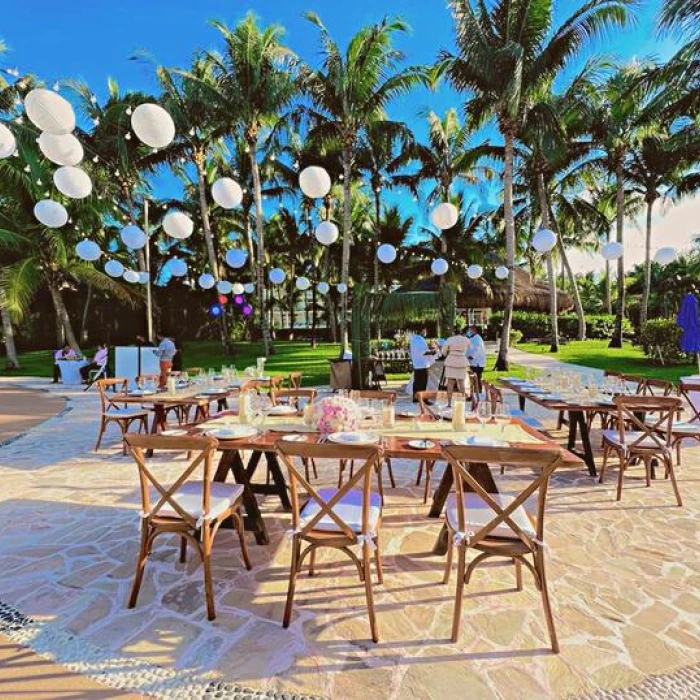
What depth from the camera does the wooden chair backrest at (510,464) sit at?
2336mm

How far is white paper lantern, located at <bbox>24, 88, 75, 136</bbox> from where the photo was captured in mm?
4348

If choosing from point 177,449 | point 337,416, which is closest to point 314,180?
point 337,416

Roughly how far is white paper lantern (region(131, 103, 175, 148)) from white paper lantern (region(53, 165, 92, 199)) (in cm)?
163

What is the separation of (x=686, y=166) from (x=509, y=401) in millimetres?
18162

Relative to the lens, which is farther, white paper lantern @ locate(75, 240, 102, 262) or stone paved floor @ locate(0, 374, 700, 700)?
white paper lantern @ locate(75, 240, 102, 262)

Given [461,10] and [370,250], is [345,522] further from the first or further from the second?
[370,250]

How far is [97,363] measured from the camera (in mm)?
13797

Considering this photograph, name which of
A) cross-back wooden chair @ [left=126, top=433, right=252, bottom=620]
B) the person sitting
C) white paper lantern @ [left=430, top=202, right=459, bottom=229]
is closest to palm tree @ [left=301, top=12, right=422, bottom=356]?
white paper lantern @ [left=430, top=202, right=459, bottom=229]

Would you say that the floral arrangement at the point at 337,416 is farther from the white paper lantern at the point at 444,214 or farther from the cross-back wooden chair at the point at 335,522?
the white paper lantern at the point at 444,214

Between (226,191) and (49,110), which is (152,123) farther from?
(226,191)

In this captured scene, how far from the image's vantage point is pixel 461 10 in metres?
12.4

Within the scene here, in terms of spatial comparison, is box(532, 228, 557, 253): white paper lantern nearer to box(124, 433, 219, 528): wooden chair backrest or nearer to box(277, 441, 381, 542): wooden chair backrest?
box(277, 441, 381, 542): wooden chair backrest

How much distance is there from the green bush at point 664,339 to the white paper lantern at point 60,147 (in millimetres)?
16397

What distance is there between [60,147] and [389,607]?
568cm
